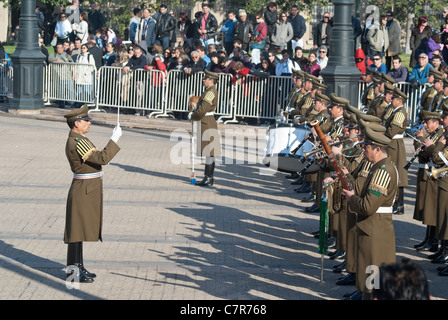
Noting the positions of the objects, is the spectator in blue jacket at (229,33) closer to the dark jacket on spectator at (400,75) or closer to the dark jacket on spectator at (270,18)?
the dark jacket on spectator at (270,18)

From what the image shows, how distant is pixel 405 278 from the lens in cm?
517

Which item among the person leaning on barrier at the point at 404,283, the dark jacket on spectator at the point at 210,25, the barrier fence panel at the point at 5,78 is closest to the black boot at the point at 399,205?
the person leaning on barrier at the point at 404,283

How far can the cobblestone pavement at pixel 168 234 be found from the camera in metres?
9.46

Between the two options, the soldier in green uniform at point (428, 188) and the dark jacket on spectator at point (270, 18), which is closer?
the soldier in green uniform at point (428, 188)

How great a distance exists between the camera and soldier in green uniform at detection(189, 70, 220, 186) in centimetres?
1494

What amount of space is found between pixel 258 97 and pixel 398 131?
28.3 feet

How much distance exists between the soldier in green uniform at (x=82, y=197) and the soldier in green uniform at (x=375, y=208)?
2.74 m

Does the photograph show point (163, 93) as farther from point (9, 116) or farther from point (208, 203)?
point (208, 203)

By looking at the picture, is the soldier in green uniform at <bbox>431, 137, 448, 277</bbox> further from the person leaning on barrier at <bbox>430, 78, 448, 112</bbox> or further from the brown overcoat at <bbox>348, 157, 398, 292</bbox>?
the person leaning on barrier at <bbox>430, 78, 448, 112</bbox>

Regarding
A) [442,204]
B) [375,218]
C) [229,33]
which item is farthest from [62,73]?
[375,218]

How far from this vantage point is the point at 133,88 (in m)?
22.5

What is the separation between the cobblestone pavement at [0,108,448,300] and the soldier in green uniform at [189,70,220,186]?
0.36 meters
